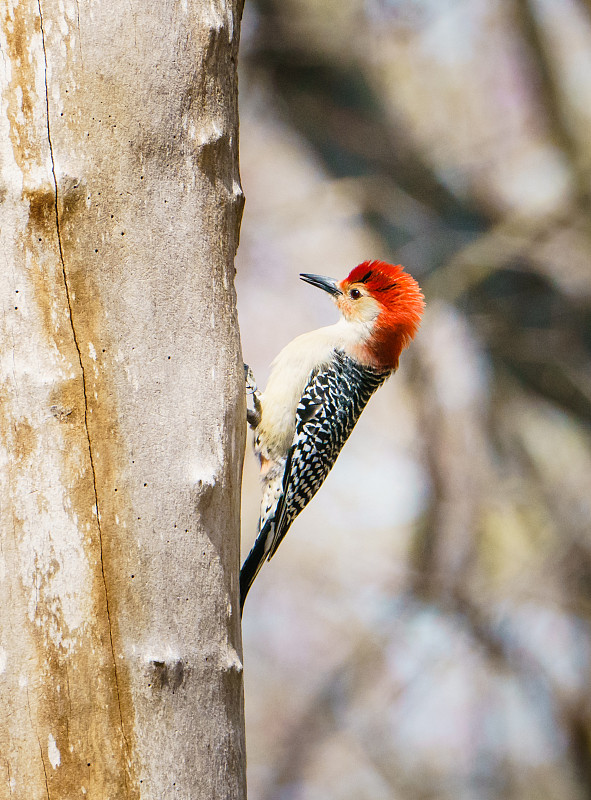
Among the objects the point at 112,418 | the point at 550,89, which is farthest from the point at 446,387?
the point at 112,418

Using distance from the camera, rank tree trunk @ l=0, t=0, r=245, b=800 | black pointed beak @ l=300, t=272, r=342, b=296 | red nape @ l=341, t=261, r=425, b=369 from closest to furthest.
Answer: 1. tree trunk @ l=0, t=0, r=245, b=800
2. red nape @ l=341, t=261, r=425, b=369
3. black pointed beak @ l=300, t=272, r=342, b=296

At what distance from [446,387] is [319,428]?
9.79ft

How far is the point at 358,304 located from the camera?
3.78 meters

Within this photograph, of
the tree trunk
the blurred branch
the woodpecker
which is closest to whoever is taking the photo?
the tree trunk

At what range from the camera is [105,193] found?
2.04 metres

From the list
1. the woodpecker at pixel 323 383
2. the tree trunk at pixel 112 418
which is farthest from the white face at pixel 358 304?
the tree trunk at pixel 112 418

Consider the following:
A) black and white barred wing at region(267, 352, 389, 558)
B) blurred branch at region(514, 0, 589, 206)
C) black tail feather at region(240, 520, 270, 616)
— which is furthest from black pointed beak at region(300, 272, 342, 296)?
blurred branch at region(514, 0, 589, 206)

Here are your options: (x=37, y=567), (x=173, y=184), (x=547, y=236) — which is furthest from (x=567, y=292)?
(x=37, y=567)

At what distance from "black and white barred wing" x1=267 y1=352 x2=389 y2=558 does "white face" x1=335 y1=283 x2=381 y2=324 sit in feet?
0.61

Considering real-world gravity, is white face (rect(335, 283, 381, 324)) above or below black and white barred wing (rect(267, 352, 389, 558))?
above

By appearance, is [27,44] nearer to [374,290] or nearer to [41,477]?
[41,477]

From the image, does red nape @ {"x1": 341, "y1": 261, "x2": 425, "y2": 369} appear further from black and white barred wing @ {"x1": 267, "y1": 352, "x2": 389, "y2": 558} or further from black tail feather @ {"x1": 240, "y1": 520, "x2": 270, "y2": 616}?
black tail feather @ {"x1": 240, "y1": 520, "x2": 270, "y2": 616}

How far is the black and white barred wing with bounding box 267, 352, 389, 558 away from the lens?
358cm

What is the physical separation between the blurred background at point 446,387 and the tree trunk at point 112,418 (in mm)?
3975
